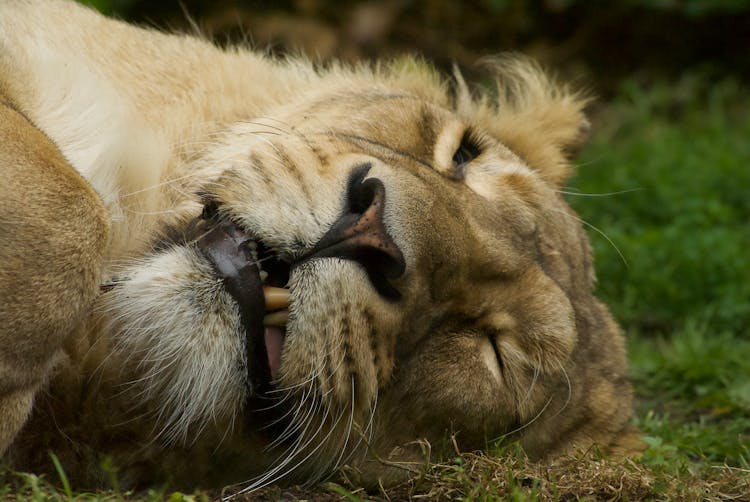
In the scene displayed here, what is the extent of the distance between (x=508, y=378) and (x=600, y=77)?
7731 millimetres

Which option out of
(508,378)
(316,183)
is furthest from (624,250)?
(316,183)

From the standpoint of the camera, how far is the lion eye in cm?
400

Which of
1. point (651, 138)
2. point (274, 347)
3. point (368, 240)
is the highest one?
point (368, 240)

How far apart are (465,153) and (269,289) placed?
4.24ft

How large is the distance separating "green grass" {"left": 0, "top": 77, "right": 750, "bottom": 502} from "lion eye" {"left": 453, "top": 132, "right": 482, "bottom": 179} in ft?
2.96

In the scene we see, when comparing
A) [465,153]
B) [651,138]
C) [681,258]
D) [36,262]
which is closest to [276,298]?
[36,262]

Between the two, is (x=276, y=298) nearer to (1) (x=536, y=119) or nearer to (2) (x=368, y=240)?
(2) (x=368, y=240)

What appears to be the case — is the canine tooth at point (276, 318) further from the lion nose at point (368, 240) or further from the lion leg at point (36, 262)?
the lion leg at point (36, 262)

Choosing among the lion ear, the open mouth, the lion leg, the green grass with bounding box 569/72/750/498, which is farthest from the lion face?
the lion ear

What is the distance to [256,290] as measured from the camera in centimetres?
→ 308

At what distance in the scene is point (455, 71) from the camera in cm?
505

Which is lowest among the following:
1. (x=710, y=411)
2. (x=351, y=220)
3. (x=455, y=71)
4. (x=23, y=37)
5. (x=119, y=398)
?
(x=710, y=411)

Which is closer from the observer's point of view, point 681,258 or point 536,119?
point 536,119

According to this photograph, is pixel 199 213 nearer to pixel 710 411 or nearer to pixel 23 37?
pixel 23 37
